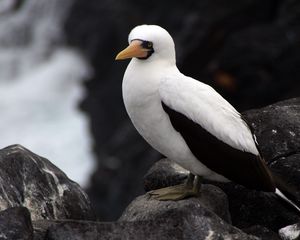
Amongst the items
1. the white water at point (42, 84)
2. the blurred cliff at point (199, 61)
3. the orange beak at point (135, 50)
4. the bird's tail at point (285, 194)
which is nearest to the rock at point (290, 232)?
the bird's tail at point (285, 194)

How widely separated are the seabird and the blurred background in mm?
9177

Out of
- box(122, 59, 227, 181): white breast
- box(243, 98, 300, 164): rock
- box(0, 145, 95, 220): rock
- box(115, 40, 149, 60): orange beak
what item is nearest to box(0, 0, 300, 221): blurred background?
box(243, 98, 300, 164): rock

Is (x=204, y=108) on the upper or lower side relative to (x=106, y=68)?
upper

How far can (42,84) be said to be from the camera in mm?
23500

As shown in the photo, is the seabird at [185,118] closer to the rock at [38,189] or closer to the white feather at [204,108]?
the white feather at [204,108]

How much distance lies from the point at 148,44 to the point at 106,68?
46.8 feet

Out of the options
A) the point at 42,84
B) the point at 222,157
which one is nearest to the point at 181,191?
the point at 222,157

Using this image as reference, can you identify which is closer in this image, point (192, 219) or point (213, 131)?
point (192, 219)

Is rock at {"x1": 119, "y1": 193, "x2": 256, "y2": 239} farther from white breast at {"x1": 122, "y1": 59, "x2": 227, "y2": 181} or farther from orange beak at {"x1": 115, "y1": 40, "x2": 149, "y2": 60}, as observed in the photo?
orange beak at {"x1": 115, "y1": 40, "x2": 149, "y2": 60}

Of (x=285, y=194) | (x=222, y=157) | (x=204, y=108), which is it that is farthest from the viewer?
(x=285, y=194)

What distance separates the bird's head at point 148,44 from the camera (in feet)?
20.6

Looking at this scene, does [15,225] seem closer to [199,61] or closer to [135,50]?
[135,50]

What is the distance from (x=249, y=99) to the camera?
15.7 m

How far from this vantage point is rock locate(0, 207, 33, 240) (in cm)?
529
